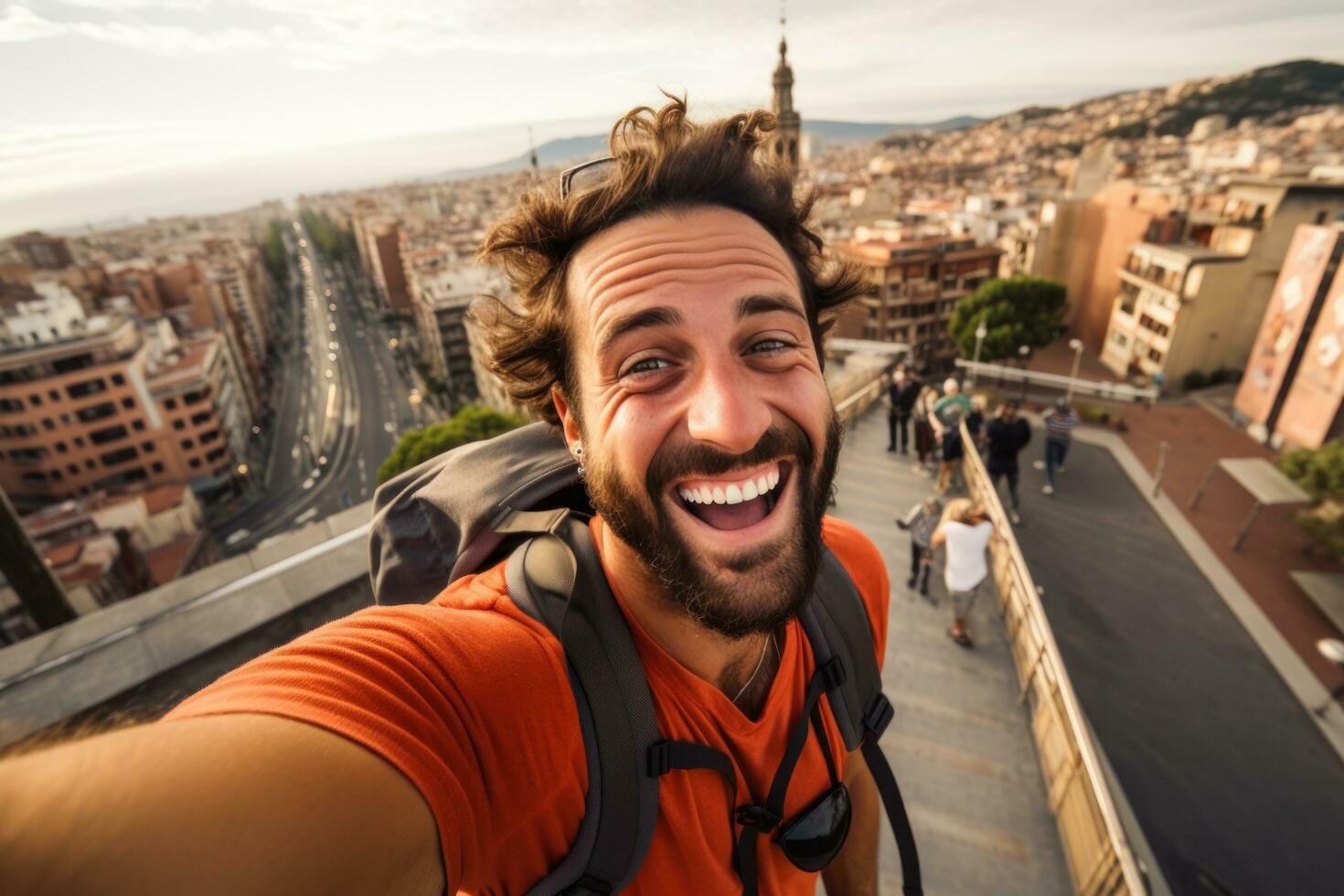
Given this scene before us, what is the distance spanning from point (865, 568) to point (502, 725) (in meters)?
1.53

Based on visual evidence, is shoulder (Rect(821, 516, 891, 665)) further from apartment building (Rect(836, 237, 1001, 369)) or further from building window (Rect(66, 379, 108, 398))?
building window (Rect(66, 379, 108, 398))

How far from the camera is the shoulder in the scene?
2273mm

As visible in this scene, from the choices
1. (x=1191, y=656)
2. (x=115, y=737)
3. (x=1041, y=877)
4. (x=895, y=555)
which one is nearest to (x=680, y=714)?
(x=115, y=737)

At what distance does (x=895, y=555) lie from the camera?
6.62m

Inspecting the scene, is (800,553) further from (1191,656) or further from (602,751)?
(1191,656)

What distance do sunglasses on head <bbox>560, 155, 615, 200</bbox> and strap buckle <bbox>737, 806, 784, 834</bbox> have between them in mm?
1972

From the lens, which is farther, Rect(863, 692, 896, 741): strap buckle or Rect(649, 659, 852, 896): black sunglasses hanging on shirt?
Rect(863, 692, 896, 741): strap buckle

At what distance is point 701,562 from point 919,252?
1732 inches

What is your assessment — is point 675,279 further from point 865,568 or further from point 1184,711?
point 1184,711

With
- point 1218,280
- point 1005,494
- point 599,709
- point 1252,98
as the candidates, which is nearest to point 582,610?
point 599,709

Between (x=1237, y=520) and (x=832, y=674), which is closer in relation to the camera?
(x=832, y=674)

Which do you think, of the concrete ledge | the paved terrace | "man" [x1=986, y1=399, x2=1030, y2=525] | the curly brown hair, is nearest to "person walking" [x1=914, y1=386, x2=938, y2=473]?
"man" [x1=986, y1=399, x2=1030, y2=525]

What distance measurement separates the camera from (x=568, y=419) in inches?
83.5

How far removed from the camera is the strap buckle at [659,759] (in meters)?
1.42
